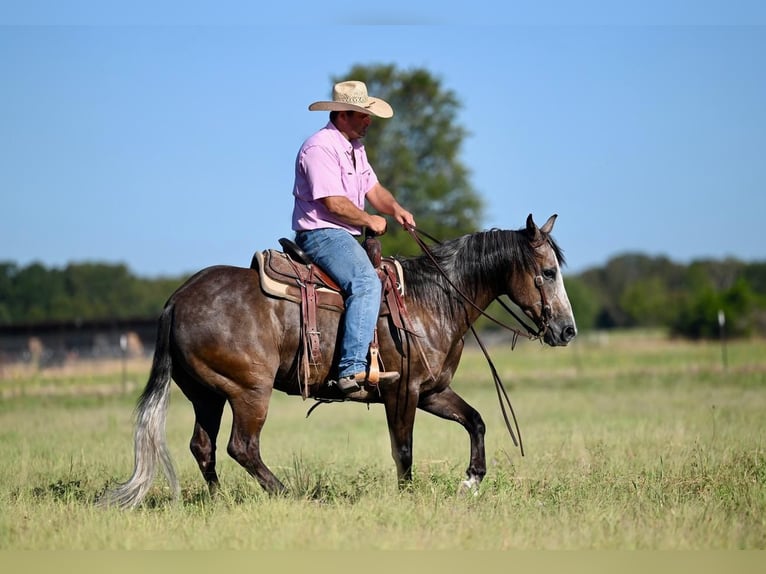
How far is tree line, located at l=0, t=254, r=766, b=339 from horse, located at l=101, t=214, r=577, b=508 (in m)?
13.3

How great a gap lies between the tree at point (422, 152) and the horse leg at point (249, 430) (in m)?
38.5

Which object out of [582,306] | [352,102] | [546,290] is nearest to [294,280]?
[352,102]

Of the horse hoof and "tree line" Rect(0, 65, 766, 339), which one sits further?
"tree line" Rect(0, 65, 766, 339)

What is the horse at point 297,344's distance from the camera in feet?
24.0

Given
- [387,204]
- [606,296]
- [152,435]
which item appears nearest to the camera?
[152,435]

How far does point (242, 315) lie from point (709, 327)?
49.1 m

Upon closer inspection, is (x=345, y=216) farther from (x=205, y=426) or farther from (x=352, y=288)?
(x=205, y=426)

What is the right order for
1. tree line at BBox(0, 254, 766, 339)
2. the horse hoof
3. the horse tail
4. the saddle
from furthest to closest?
tree line at BBox(0, 254, 766, 339) < the horse hoof < the saddle < the horse tail

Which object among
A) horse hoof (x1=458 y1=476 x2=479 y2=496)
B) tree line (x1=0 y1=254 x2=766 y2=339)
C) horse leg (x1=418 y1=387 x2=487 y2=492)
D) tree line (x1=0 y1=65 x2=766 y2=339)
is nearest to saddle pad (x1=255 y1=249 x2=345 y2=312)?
horse leg (x1=418 y1=387 x2=487 y2=492)

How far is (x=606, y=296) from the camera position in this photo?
336 ft

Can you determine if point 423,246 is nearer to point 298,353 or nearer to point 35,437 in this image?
point 298,353

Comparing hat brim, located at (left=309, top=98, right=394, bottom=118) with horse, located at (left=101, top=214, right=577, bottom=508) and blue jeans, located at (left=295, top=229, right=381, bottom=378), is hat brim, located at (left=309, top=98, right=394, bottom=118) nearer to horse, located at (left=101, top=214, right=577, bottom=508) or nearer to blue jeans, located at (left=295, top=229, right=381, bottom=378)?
blue jeans, located at (left=295, top=229, right=381, bottom=378)

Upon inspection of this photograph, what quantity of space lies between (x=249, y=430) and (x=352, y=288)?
1.37 metres

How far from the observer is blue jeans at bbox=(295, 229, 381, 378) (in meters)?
7.33
